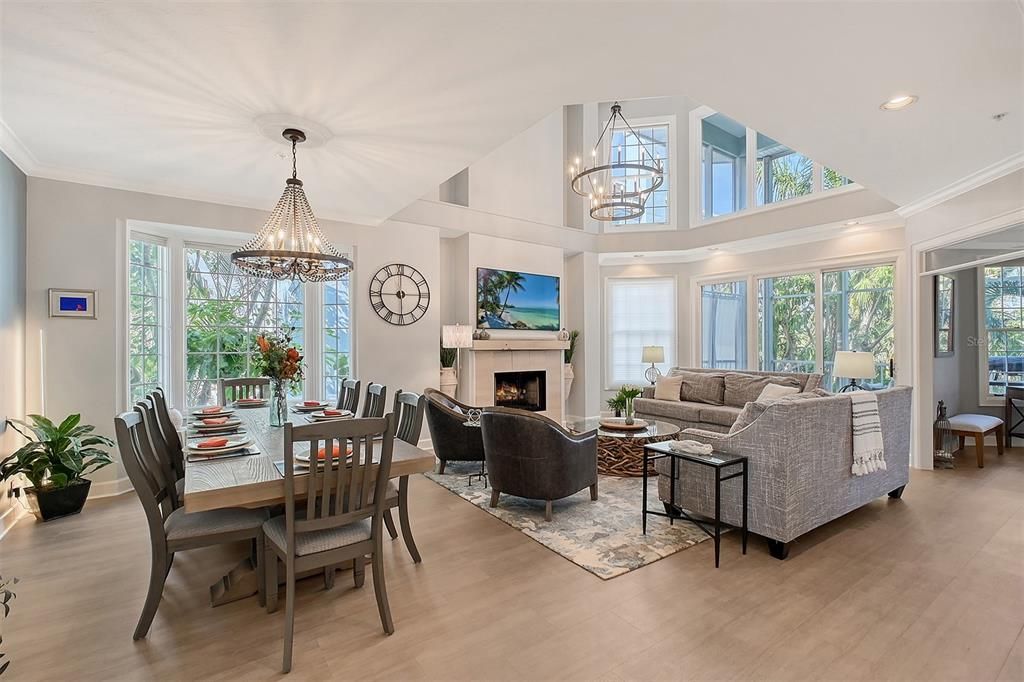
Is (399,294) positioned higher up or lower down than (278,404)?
higher up

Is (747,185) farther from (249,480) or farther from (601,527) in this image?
(249,480)

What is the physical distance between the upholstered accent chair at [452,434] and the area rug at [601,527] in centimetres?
33

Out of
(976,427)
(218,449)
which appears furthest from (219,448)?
(976,427)

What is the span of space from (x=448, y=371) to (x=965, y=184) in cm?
556

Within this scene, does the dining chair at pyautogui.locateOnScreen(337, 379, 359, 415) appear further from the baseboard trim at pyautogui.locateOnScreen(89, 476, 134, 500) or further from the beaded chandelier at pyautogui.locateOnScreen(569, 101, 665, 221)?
the beaded chandelier at pyautogui.locateOnScreen(569, 101, 665, 221)

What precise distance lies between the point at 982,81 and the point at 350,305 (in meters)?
5.47

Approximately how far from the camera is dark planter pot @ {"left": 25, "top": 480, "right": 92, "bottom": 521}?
11.8 ft

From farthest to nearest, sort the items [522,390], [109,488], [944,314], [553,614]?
1. [522,390]
2. [944,314]
3. [109,488]
4. [553,614]

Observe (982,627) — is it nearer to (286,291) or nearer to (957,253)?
(957,253)

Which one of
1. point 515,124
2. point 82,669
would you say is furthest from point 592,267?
point 82,669

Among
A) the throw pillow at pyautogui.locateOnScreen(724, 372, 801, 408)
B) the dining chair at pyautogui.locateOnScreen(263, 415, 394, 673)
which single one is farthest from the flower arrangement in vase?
the throw pillow at pyautogui.locateOnScreen(724, 372, 801, 408)

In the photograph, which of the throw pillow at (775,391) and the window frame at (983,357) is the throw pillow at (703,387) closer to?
the throw pillow at (775,391)

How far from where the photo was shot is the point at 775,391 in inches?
212

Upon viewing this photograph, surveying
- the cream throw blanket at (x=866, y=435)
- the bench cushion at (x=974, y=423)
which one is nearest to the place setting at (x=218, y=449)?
the cream throw blanket at (x=866, y=435)
